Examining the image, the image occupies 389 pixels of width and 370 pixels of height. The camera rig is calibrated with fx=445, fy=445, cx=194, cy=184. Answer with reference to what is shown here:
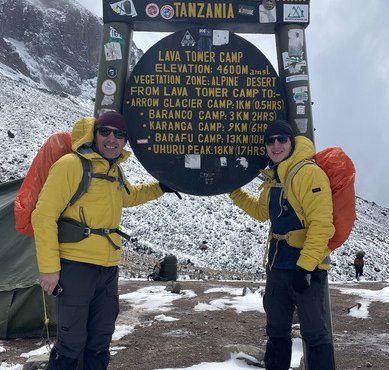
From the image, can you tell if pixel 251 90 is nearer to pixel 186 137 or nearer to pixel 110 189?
pixel 186 137

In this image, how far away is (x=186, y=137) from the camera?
4.22 m

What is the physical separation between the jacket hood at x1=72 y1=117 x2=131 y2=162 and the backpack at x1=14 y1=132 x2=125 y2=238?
63mm

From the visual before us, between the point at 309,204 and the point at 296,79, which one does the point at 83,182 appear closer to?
the point at 309,204

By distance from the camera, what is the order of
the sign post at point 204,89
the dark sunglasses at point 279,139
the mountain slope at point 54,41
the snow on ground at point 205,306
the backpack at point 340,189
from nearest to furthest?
the backpack at point 340,189, the dark sunglasses at point 279,139, the sign post at point 204,89, the snow on ground at point 205,306, the mountain slope at point 54,41

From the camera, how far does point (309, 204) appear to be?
3.51m

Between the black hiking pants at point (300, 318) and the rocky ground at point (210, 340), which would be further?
the rocky ground at point (210, 340)

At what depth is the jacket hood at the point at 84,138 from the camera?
138 inches

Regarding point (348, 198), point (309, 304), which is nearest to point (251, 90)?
point (348, 198)

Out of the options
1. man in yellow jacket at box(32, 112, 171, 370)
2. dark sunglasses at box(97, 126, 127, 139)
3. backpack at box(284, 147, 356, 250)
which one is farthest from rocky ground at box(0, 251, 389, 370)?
dark sunglasses at box(97, 126, 127, 139)

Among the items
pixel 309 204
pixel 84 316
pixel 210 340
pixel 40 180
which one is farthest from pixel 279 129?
pixel 210 340

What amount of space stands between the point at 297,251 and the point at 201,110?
1.59m

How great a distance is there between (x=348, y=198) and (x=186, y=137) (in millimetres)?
1572

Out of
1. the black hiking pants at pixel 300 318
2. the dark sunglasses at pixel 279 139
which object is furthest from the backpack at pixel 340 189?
the black hiking pants at pixel 300 318

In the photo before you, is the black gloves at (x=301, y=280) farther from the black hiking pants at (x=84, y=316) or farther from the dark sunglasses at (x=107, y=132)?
the dark sunglasses at (x=107, y=132)
